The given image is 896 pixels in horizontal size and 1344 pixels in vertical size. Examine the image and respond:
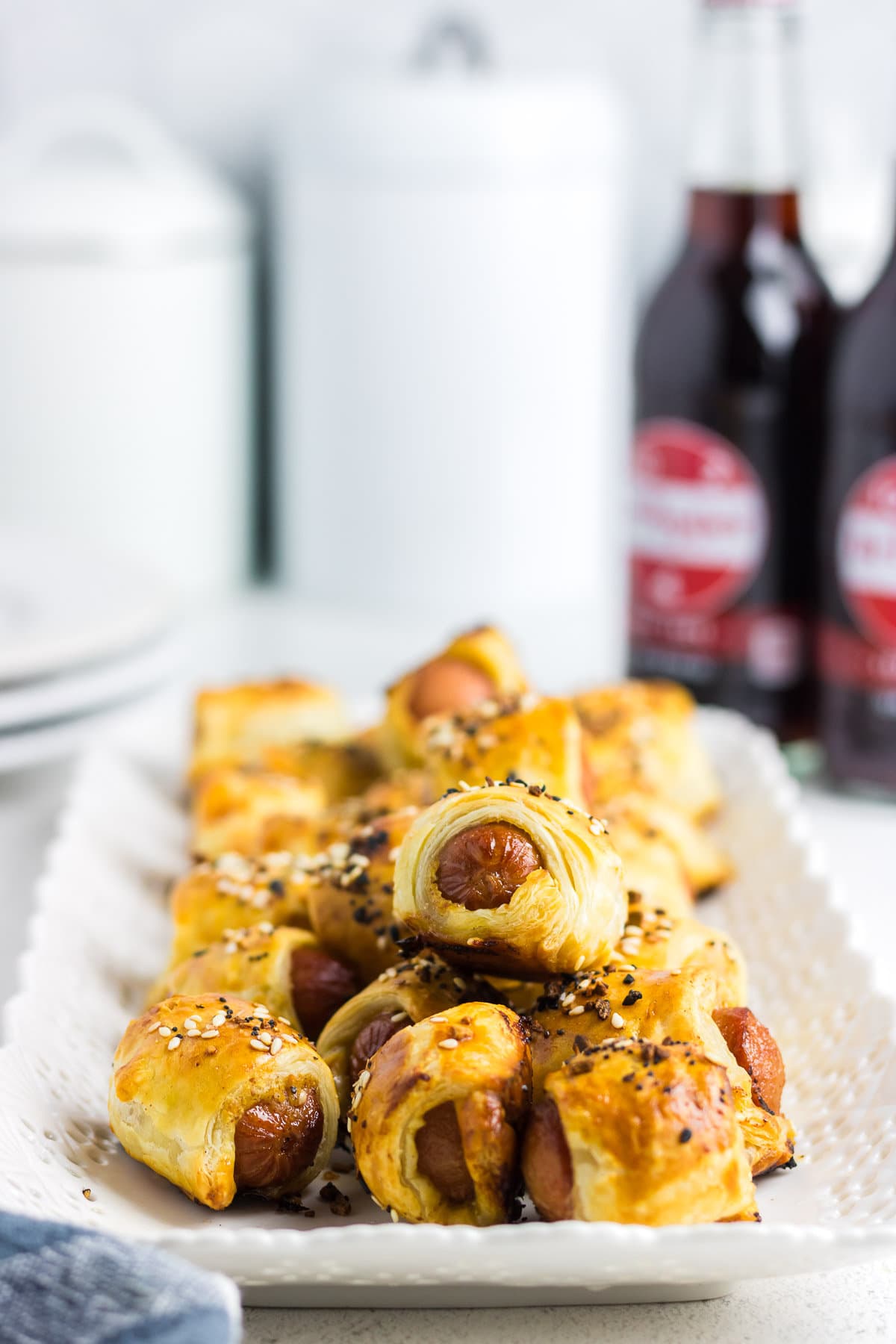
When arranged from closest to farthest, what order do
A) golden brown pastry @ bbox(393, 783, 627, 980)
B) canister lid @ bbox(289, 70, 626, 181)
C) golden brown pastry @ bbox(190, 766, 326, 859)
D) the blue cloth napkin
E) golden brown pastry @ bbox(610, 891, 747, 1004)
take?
the blue cloth napkin, golden brown pastry @ bbox(393, 783, 627, 980), golden brown pastry @ bbox(610, 891, 747, 1004), golden brown pastry @ bbox(190, 766, 326, 859), canister lid @ bbox(289, 70, 626, 181)

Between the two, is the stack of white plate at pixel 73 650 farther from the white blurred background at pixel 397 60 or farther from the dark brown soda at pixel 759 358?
the white blurred background at pixel 397 60

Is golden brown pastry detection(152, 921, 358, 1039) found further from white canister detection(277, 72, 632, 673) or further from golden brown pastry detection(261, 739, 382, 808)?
white canister detection(277, 72, 632, 673)

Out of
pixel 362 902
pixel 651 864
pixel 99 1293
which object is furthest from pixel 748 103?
pixel 99 1293

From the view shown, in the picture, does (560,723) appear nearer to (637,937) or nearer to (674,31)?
(637,937)

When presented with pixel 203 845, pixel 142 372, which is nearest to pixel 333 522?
pixel 142 372

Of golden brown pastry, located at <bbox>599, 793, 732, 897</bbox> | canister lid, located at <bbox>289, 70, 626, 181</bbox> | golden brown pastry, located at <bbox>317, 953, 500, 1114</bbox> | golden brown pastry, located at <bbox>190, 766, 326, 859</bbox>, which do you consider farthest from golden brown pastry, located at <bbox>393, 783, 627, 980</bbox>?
canister lid, located at <bbox>289, 70, 626, 181</bbox>

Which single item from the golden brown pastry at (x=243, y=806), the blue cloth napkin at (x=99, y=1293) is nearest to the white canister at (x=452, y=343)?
the golden brown pastry at (x=243, y=806)
